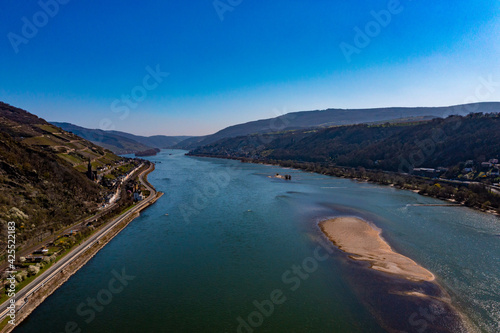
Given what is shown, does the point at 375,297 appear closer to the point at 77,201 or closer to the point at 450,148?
the point at 77,201

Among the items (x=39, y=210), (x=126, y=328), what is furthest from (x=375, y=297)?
(x=39, y=210)

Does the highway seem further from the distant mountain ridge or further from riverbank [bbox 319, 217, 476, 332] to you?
riverbank [bbox 319, 217, 476, 332]

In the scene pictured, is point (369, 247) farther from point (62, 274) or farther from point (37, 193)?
point (37, 193)

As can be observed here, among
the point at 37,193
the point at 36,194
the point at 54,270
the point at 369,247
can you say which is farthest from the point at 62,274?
the point at 369,247

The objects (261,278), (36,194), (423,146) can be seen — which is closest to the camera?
(261,278)

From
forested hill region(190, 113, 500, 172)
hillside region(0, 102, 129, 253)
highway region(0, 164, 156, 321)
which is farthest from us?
forested hill region(190, 113, 500, 172)

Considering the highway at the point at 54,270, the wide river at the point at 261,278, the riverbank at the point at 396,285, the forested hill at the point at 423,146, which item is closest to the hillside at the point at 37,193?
the highway at the point at 54,270

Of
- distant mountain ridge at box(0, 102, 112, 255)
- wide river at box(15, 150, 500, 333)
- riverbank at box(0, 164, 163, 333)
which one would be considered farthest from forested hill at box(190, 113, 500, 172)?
distant mountain ridge at box(0, 102, 112, 255)
